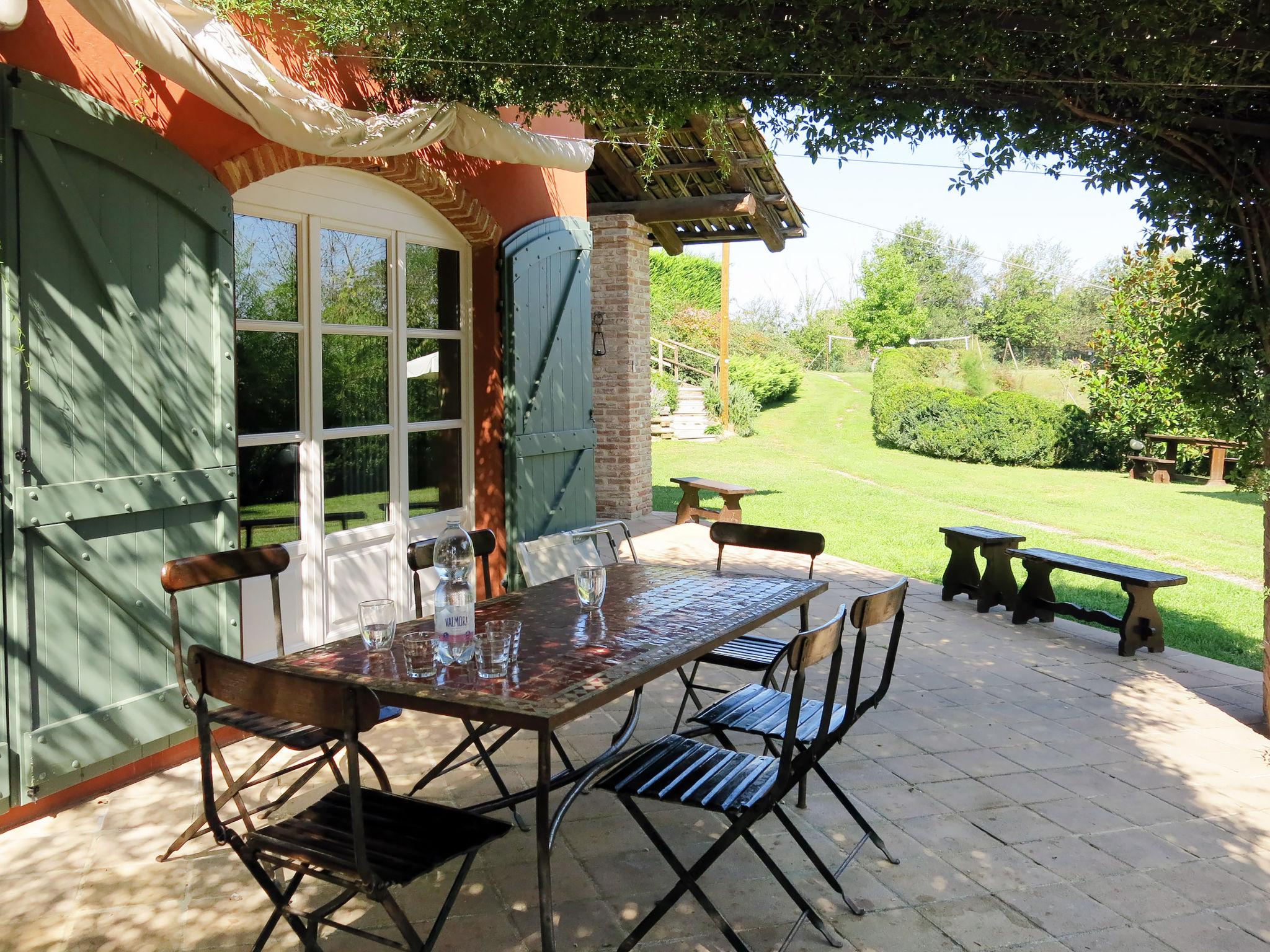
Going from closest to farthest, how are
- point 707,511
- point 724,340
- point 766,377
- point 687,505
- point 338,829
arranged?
1. point 338,829
2. point 687,505
3. point 707,511
4. point 724,340
5. point 766,377

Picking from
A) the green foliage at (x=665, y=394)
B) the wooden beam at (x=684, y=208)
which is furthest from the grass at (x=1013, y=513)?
the wooden beam at (x=684, y=208)

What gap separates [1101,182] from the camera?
3.95 meters

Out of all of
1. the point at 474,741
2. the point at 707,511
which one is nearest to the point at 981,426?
the point at 707,511

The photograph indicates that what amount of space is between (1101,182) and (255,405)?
11.8 ft

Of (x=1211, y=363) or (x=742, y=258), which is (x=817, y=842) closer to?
(x=1211, y=363)

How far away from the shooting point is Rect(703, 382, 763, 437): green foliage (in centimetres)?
1897

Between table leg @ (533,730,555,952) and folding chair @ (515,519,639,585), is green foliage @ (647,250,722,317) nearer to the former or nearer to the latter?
folding chair @ (515,519,639,585)

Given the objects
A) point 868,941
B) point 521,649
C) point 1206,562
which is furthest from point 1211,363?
point 1206,562

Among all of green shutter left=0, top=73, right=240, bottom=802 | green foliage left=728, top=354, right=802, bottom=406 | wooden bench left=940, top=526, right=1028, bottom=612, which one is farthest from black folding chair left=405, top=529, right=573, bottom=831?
green foliage left=728, top=354, right=802, bottom=406

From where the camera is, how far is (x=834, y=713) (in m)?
3.13

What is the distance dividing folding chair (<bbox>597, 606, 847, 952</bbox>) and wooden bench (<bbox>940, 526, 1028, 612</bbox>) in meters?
3.97

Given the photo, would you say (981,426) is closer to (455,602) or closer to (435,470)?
(435,470)

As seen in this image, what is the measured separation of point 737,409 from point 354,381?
14.7 meters

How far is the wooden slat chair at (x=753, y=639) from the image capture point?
3686 millimetres
